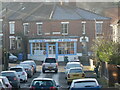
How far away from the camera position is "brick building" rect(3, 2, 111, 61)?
64688mm

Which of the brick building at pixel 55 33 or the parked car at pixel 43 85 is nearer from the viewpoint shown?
the parked car at pixel 43 85

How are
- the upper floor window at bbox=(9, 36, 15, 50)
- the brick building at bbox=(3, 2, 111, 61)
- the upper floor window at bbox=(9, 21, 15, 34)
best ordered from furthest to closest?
the upper floor window at bbox=(9, 21, 15, 34), the upper floor window at bbox=(9, 36, 15, 50), the brick building at bbox=(3, 2, 111, 61)

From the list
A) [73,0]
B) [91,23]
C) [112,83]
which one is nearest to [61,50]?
[91,23]

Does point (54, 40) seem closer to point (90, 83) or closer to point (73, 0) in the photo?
point (73, 0)

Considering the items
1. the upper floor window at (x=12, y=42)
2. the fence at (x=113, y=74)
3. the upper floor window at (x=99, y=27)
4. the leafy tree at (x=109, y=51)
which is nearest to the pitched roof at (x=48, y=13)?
the upper floor window at (x=99, y=27)

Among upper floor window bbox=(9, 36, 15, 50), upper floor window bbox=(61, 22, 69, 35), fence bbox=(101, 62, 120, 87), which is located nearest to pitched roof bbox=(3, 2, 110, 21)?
upper floor window bbox=(61, 22, 69, 35)

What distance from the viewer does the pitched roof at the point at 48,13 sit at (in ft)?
219

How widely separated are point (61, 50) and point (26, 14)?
10.2 metres

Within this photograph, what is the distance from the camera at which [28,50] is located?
215 ft

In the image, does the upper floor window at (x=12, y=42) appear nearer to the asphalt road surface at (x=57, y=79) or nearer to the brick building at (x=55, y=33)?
the brick building at (x=55, y=33)

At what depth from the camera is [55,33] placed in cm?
6588


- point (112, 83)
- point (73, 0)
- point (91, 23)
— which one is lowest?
point (112, 83)

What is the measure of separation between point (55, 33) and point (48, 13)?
19.3ft

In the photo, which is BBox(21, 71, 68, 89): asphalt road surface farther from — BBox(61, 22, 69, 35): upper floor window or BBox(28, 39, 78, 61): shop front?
BBox(61, 22, 69, 35): upper floor window
